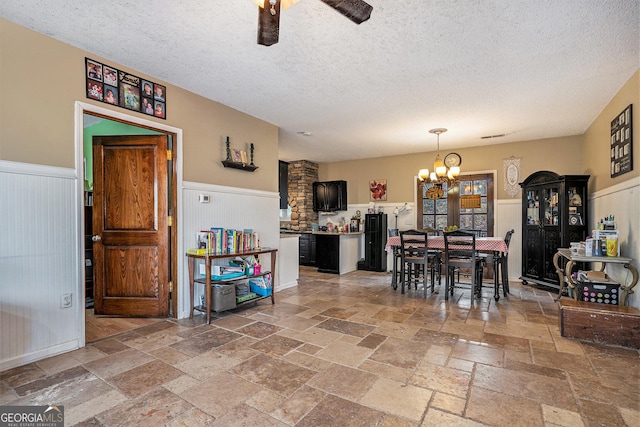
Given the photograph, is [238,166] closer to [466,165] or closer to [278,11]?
[278,11]

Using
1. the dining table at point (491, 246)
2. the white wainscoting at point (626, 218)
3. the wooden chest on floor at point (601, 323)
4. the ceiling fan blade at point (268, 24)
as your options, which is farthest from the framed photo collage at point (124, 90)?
the white wainscoting at point (626, 218)

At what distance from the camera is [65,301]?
261 centimetres

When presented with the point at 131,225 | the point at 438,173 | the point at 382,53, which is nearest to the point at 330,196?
the point at 438,173

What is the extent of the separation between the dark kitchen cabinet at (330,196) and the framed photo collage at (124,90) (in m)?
4.56

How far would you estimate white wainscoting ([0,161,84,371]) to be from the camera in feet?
7.54

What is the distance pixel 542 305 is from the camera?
13.1 feet

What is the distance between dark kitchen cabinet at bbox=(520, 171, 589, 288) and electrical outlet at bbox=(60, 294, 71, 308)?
5.87m

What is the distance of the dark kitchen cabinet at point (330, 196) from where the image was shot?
737 centimetres

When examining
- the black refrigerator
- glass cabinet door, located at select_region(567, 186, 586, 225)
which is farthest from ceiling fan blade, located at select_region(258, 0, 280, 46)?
the black refrigerator

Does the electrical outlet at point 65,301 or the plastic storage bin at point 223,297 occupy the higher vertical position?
the electrical outlet at point 65,301

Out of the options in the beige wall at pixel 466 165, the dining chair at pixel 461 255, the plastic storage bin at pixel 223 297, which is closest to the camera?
the plastic storage bin at pixel 223 297

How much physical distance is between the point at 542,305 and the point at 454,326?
1.66 meters

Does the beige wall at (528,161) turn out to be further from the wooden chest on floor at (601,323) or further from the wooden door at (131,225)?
the wooden door at (131,225)

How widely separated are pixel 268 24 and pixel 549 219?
497cm
